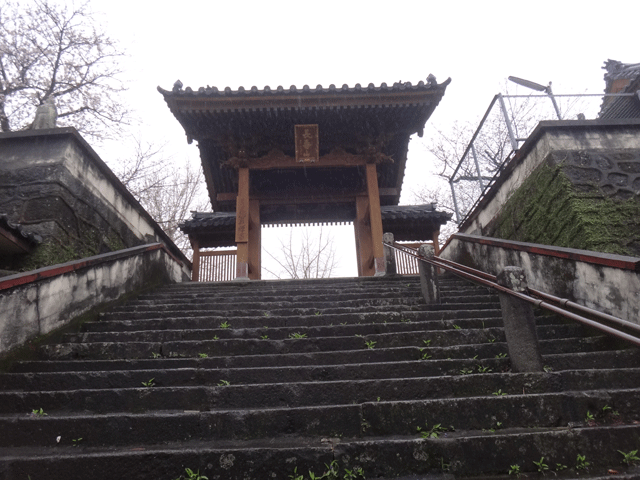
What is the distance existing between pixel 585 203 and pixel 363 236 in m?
6.69

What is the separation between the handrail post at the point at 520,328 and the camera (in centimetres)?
325

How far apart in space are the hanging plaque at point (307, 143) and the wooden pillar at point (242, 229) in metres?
1.47

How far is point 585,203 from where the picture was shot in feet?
17.3

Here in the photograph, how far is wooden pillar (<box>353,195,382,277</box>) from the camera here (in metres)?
11.3

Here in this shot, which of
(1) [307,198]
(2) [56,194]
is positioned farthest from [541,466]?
(1) [307,198]

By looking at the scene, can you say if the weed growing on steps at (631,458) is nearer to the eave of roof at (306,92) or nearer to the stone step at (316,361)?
the stone step at (316,361)

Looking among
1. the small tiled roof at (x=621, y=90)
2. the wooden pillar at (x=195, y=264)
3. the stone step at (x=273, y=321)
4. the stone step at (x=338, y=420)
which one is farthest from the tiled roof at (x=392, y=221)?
the stone step at (x=338, y=420)

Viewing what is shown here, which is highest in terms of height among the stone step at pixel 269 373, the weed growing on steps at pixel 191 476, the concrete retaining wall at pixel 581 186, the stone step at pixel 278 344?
the concrete retaining wall at pixel 581 186

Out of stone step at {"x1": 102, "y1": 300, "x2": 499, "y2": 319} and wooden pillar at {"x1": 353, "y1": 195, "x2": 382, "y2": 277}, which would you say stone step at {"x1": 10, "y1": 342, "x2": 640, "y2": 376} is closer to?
stone step at {"x1": 102, "y1": 300, "x2": 499, "y2": 319}

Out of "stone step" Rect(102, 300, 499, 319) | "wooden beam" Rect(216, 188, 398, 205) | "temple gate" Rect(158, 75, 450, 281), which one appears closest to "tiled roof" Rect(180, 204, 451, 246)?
"temple gate" Rect(158, 75, 450, 281)

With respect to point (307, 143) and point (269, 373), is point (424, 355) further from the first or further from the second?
point (307, 143)

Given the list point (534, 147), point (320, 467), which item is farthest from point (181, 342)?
point (534, 147)

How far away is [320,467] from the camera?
239 cm

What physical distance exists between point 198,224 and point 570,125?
32.7ft
